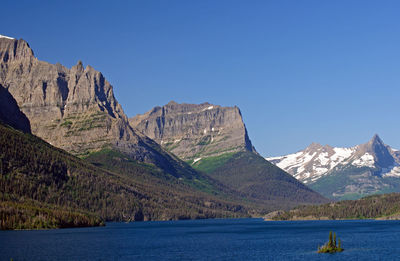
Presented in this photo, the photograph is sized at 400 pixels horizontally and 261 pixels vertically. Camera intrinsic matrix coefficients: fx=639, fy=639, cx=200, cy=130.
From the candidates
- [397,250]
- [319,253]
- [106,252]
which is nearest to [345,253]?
[319,253]

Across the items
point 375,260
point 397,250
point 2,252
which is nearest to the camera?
point 375,260

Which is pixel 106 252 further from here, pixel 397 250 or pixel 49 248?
pixel 397 250

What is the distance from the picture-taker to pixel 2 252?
177 meters

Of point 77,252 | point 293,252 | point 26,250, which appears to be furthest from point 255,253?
point 26,250

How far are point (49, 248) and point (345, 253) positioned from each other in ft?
289

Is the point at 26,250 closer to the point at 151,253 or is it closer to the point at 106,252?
the point at 106,252

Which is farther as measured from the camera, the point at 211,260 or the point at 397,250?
the point at 397,250

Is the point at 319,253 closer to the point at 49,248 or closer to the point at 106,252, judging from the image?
the point at 106,252

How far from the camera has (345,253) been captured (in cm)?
18125

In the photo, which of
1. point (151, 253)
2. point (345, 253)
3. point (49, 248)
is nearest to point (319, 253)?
point (345, 253)

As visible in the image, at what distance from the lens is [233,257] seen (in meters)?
180

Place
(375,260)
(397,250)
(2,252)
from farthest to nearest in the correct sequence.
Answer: (397,250) < (2,252) < (375,260)

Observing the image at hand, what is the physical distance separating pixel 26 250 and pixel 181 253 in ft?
148

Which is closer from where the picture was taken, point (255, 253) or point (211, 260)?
point (211, 260)
